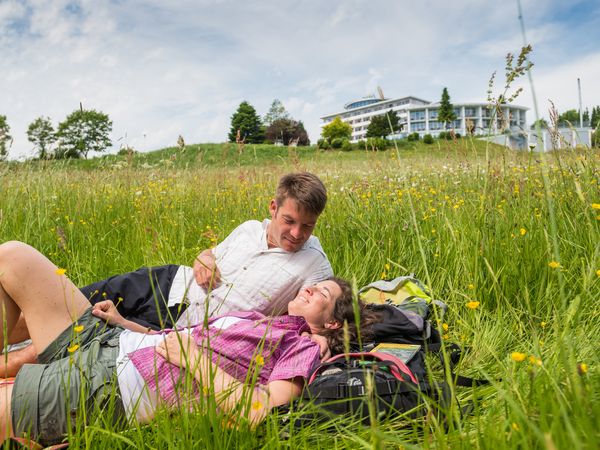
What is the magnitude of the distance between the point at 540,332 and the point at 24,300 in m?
2.47

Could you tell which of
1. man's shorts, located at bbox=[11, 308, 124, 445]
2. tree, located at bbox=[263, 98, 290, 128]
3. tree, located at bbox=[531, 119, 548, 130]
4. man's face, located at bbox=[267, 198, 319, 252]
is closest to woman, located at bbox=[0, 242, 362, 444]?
man's shorts, located at bbox=[11, 308, 124, 445]

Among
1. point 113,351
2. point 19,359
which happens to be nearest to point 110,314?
point 113,351

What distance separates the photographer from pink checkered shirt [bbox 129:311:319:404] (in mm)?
1967

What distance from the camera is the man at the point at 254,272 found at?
2.72 m

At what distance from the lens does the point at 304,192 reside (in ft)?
8.73

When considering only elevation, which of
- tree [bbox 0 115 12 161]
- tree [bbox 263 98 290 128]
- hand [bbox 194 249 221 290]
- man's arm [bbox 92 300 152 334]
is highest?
tree [bbox 263 98 290 128]

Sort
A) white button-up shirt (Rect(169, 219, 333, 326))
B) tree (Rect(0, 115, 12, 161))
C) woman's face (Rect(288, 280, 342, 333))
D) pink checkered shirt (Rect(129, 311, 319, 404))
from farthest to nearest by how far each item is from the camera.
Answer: tree (Rect(0, 115, 12, 161))
white button-up shirt (Rect(169, 219, 333, 326))
woman's face (Rect(288, 280, 342, 333))
pink checkered shirt (Rect(129, 311, 319, 404))

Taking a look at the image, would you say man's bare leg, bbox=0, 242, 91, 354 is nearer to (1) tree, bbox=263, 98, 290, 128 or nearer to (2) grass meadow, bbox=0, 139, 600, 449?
(2) grass meadow, bbox=0, 139, 600, 449

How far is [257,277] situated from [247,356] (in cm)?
74

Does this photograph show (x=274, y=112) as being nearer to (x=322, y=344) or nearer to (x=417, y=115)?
(x=417, y=115)

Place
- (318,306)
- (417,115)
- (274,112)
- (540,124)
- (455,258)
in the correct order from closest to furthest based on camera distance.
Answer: (540,124)
(318,306)
(455,258)
(274,112)
(417,115)

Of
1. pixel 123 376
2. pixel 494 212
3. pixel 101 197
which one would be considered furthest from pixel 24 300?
pixel 101 197

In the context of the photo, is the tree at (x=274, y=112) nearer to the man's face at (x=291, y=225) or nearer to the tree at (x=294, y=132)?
the tree at (x=294, y=132)

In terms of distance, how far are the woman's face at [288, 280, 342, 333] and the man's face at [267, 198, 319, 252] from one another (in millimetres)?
363
